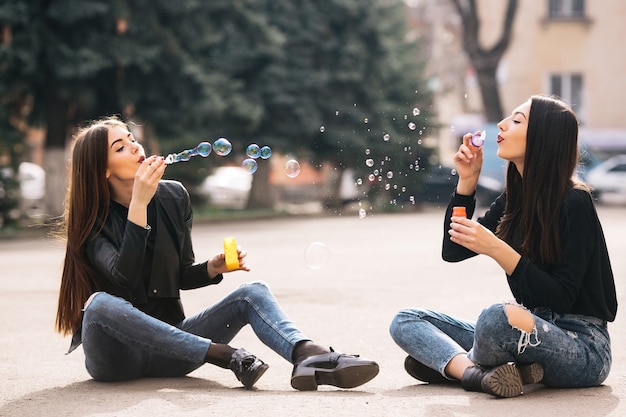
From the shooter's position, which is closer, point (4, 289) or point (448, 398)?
point (448, 398)

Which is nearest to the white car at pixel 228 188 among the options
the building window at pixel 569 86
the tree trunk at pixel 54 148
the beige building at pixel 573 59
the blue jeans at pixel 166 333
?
the beige building at pixel 573 59

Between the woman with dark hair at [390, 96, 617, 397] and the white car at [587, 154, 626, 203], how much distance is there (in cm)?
2999

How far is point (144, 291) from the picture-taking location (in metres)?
5.54

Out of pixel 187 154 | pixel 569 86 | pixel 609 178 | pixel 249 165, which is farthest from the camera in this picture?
pixel 569 86

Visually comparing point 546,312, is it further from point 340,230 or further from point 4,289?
point 340,230

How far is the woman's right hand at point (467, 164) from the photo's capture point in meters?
5.35

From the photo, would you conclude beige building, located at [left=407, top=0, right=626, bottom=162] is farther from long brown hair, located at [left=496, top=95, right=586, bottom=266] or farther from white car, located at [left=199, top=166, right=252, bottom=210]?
long brown hair, located at [left=496, top=95, right=586, bottom=266]

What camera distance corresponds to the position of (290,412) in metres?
4.83

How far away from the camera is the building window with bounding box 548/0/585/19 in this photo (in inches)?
1626

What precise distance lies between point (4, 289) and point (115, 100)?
13141 millimetres

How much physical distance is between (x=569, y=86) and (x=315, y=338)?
A: 118ft

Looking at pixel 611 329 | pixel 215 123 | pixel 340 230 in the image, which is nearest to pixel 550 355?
pixel 611 329

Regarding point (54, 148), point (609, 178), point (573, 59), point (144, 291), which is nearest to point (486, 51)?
point (573, 59)

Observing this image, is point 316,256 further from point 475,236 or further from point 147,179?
point 475,236
